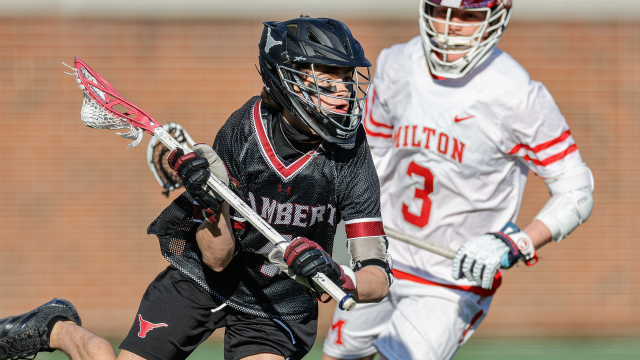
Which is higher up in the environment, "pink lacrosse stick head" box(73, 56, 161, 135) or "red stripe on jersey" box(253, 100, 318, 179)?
"pink lacrosse stick head" box(73, 56, 161, 135)

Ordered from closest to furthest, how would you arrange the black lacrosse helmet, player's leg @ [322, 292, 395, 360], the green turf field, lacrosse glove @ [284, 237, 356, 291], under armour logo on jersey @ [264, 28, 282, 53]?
lacrosse glove @ [284, 237, 356, 291] → the black lacrosse helmet → under armour logo on jersey @ [264, 28, 282, 53] → player's leg @ [322, 292, 395, 360] → the green turf field

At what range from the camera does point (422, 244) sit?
3.73 meters

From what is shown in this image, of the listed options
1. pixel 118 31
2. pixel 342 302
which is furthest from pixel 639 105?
pixel 342 302

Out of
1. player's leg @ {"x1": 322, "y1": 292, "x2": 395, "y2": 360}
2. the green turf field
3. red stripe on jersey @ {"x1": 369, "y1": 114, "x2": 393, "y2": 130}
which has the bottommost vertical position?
the green turf field

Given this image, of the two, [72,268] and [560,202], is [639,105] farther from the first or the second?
[72,268]

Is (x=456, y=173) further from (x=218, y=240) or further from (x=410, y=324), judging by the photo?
(x=218, y=240)

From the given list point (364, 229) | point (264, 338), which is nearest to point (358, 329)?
point (264, 338)

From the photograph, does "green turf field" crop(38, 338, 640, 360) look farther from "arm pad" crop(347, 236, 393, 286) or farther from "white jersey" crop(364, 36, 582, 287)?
"arm pad" crop(347, 236, 393, 286)

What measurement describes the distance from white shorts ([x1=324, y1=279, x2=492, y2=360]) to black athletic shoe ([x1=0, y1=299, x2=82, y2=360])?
145 centimetres

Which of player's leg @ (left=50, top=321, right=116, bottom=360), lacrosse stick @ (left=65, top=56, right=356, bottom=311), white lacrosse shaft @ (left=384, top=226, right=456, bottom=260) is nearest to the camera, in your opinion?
lacrosse stick @ (left=65, top=56, right=356, bottom=311)

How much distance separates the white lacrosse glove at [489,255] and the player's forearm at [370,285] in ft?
2.45

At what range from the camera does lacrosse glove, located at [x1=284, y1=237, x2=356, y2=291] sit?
2.35m

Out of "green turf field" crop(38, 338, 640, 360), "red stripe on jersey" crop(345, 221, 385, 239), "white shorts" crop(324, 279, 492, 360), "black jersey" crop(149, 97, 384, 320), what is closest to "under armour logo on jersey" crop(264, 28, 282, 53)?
"black jersey" crop(149, 97, 384, 320)

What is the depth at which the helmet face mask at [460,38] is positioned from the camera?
3.56 meters
